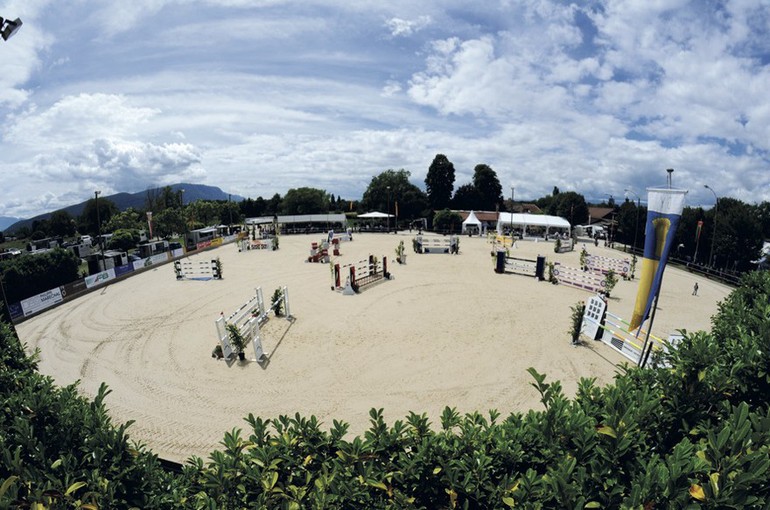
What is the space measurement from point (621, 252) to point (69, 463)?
4323 centimetres

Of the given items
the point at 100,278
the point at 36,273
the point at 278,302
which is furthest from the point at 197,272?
the point at 278,302

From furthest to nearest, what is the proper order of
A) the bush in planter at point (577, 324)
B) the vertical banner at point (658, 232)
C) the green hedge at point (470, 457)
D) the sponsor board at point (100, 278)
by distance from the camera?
the sponsor board at point (100, 278) < the bush in planter at point (577, 324) < the vertical banner at point (658, 232) < the green hedge at point (470, 457)

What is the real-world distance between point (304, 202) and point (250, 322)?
6411 cm

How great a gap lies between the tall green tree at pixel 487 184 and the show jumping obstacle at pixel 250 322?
213ft

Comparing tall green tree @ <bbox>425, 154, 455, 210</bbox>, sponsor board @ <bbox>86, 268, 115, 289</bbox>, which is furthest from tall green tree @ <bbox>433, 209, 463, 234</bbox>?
sponsor board @ <bbox>86, 268, 115, 289</bbox>

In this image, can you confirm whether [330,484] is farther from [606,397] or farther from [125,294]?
[125,294]

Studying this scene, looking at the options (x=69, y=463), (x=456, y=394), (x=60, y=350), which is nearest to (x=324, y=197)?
(x=60, y=350)

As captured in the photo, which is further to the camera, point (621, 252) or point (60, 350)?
point (621, 252)

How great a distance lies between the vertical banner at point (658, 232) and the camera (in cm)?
822

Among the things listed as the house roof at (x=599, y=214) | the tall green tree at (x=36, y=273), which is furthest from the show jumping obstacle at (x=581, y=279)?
the house roof at (x=599, y=214)

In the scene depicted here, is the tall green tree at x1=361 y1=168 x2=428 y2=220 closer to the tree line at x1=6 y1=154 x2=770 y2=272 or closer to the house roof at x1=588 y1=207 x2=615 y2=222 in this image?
the tree line at x1=6 y1=154 x2=770 y2=272

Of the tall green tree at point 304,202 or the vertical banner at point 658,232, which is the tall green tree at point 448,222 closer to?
the tall green tree at point 304,202

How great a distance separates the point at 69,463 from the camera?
11.8ft

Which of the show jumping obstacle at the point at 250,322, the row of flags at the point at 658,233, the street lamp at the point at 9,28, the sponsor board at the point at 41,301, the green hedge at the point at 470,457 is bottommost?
the sponsor board at the point at 41,301
